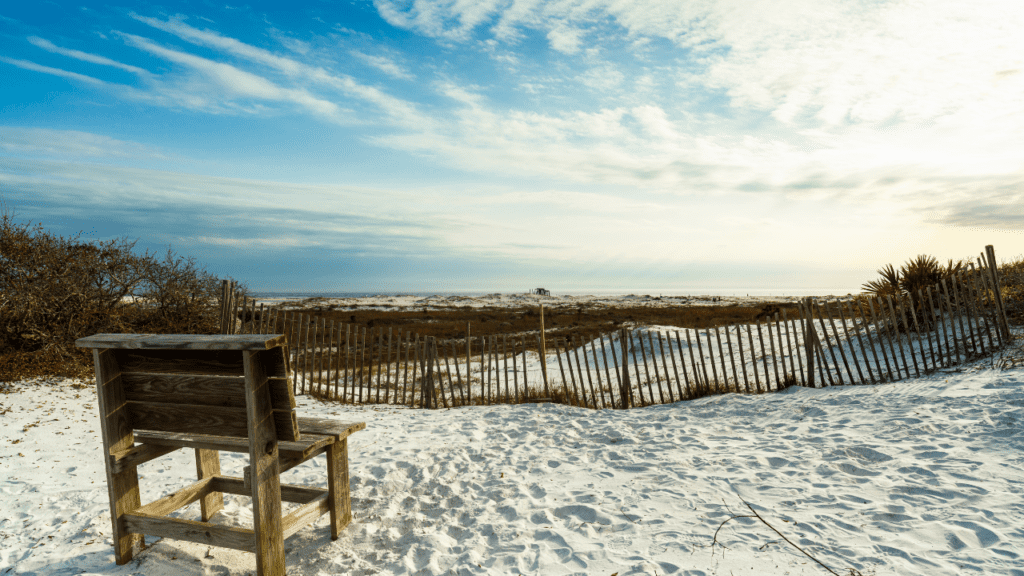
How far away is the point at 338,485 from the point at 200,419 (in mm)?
1146

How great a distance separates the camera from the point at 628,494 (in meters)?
4.20

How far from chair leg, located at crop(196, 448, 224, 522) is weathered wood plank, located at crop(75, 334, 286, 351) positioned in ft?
3.57

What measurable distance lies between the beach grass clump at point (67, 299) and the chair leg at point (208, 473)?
6940 millimetres

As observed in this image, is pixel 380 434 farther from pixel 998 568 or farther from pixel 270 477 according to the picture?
pixel 998 568

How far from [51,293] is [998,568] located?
44.0 ft

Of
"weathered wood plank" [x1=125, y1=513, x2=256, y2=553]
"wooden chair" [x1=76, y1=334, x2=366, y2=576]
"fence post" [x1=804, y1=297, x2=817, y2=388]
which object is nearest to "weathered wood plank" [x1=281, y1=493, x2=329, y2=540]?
"wooden chair" [x1=76, y1=334, x2=366, y2=576]

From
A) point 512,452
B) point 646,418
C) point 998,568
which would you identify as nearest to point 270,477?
point 512,452

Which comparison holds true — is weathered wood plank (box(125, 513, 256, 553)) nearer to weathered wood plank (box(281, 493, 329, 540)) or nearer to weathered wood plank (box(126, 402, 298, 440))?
weathered wood plank (box(281, 493, 329, 540))

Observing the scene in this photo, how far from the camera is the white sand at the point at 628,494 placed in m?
3.23

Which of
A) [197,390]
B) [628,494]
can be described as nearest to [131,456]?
[197,390]

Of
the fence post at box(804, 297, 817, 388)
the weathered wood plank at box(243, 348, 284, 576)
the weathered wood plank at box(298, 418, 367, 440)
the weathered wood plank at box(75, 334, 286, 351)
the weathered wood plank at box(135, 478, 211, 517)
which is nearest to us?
the weathered wood plank at box(75, 334, 286, 351)

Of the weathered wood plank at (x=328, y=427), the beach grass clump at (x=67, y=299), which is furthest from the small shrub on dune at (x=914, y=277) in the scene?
the beach grass clump at (x=67, y=299)

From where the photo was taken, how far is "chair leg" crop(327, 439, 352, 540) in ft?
12.0

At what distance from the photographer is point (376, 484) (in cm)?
466
